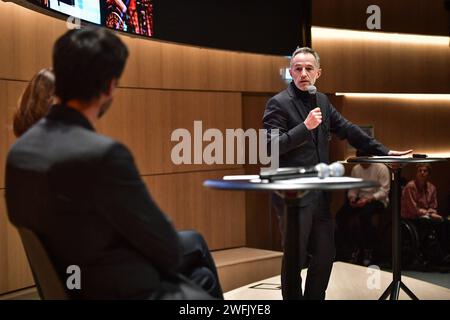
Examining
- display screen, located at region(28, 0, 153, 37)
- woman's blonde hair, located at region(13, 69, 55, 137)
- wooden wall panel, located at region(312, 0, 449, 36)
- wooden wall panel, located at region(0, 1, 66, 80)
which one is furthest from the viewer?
wooden wall panel, located at region(312, 0, 449, 36)

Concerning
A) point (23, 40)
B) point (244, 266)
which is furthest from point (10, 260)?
point (244, 266)

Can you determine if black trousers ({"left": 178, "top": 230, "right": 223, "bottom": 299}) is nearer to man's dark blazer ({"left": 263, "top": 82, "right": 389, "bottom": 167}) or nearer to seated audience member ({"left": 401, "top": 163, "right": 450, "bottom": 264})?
man's dark blazer ({"left": 263, "top": 82, "right": 389, "bottom": 167})

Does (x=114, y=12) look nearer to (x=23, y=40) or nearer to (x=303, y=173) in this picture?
(x=23, y=40)

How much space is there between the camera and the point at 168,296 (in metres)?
1.79

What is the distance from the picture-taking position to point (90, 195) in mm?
1668

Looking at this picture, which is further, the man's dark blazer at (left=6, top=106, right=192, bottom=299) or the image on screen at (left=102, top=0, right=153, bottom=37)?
the image on screen at (left=102, top=0, right=153, bottom=37)

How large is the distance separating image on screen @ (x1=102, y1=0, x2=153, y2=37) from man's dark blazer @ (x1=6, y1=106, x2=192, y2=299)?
133 inches

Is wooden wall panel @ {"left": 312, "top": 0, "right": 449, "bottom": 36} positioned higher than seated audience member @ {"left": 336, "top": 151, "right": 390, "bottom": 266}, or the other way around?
wooden wall panel @ {"left": 312, "top": 0, "right": 449, "bottom": 36}

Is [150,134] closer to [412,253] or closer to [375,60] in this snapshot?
[412,253]

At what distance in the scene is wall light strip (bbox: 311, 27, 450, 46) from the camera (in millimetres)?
7164

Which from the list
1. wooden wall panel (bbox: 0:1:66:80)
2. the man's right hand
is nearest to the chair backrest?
the man's right hand
